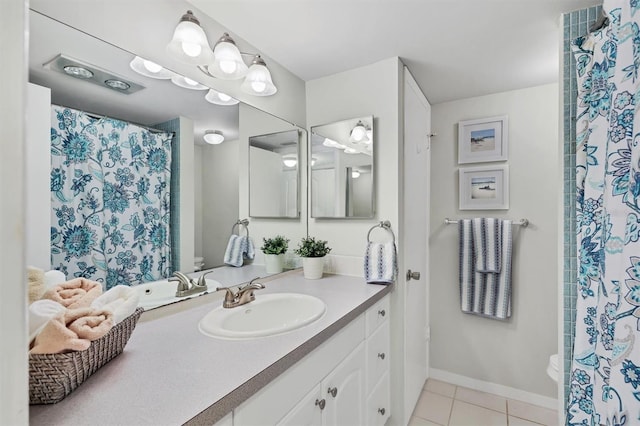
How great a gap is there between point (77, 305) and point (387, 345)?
57.1 inches

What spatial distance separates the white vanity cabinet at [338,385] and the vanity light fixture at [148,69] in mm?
1187

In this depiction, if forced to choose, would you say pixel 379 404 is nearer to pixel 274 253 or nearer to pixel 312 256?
pixel 312 256

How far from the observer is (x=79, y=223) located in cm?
96

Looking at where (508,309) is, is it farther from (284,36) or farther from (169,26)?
(169,26)

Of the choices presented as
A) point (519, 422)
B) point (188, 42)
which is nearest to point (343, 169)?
point (188, 42)

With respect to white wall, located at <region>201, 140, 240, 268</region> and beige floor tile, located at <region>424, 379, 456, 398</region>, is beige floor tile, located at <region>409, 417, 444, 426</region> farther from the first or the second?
white wall, located at <region>201, 140, 240, 268</region>

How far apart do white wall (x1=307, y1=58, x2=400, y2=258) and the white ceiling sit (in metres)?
0.08

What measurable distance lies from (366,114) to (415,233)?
2.84ft

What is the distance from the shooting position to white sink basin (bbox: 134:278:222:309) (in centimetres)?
111

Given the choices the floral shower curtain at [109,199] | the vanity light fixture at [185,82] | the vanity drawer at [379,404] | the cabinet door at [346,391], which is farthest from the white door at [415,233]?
the floral shower curtain at [109,199]

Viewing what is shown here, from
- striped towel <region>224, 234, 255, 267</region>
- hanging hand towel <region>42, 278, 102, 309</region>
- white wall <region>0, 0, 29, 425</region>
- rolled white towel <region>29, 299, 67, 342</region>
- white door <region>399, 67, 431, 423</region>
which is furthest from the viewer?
white door <region>399, 67, 431, 423</region>

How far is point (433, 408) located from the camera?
6.73 feet

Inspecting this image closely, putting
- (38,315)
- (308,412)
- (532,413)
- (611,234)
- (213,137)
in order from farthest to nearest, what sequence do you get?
(532,413) < (213,137) < (308,412) < (611,234) < (38,315)

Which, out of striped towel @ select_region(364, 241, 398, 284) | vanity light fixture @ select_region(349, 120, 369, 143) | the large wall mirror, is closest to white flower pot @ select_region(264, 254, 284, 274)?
the large wall mirror
